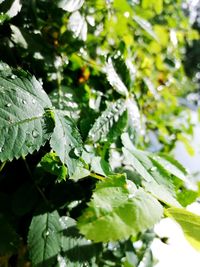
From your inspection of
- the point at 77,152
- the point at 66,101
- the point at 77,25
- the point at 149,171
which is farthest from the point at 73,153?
the point at 77,25

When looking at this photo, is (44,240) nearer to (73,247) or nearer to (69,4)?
(73,247)

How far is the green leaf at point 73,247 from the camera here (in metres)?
0.70

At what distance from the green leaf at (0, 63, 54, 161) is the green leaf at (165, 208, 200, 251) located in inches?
7.9

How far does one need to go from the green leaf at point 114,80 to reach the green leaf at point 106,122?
32 millimetres

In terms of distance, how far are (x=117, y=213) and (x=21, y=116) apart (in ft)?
0.69

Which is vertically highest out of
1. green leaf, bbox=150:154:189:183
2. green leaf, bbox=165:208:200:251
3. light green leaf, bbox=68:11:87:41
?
light green leaf, bbox=68:11:87:41

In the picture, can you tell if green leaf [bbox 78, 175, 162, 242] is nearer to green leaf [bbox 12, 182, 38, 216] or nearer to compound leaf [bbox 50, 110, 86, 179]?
compound leaf [bbox 50, 110, 86, 179]

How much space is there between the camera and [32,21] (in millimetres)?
892

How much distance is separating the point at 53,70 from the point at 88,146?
244 millimetres

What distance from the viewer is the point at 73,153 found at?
0.56 meters

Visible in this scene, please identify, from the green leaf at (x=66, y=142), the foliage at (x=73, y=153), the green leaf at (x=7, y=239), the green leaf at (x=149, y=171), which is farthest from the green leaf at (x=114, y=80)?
the green leaf at (x=7, y=239)

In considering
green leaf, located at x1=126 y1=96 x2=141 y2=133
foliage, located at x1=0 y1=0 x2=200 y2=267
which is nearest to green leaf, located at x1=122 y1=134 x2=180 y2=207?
foliage, located at x1=0 y1=0 x2=200 y2=267

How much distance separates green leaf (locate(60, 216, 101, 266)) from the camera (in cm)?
70

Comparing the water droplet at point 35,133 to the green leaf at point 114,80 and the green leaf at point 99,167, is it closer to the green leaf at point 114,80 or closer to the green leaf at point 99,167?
the green leaf at point 99,167
